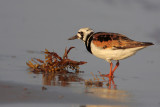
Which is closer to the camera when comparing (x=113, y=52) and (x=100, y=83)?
(x=100, y=83)

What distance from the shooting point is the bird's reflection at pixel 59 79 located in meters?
8.04

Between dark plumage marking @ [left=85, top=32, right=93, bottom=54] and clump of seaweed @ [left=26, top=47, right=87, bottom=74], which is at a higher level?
dark plumage marking @ [left=85, top=32, right=93, bottom=54]

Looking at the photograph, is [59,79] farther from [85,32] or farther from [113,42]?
[85,32]

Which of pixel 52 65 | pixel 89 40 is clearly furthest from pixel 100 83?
pixel 89 40

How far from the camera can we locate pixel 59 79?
865 centimetres

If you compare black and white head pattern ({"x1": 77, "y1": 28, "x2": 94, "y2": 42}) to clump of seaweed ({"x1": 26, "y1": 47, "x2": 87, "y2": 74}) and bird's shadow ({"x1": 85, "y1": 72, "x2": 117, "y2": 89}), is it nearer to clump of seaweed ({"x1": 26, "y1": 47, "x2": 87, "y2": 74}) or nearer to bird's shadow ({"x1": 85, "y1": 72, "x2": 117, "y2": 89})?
clump of seaweed ({"x1": 26, "y1": 47, "x2": 87, "y2": 74})

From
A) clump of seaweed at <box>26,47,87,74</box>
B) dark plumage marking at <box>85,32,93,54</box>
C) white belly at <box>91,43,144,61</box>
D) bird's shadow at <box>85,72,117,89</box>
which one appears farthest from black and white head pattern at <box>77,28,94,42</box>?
bird's shadow at <box>85,72,117,89</box>

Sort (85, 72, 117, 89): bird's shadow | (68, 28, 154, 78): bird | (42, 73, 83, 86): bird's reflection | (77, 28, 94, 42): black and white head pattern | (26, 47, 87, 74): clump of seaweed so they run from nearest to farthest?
1. (42, 73, 83, 86): bird's reflection
2. (85, 72, 117, 89): bird's shadow
3. (26, 47, 87, 74): clump of seaweed
4. (68, 28, 154, 78): bird
5. (77, 28, 94, 42): black and white head pattern

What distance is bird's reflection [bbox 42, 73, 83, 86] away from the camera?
8039 millimetres

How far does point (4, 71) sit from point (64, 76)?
1.50 m

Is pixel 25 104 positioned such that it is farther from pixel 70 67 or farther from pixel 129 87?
pixel 70 67

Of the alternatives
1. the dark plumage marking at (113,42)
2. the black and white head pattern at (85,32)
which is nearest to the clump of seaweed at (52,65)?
the dark plumage marking at (113,42)

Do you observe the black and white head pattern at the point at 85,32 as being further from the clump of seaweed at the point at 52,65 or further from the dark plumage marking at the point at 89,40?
the clump of seaweed at the point at 52,65

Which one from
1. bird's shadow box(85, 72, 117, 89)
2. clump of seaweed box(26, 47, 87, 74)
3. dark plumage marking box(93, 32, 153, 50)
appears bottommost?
bird's shadow box(85, 72, 117, 89)
